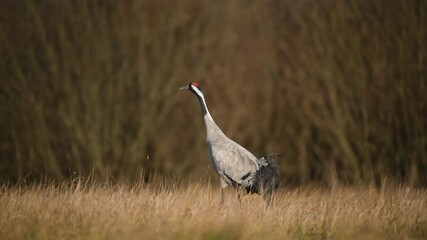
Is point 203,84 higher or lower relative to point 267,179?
higher

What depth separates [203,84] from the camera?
1161cm

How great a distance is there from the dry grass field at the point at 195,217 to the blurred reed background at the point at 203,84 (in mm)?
3740

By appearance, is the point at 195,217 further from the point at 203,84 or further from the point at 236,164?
the point at 203,84

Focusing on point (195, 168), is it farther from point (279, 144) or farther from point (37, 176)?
point (37, 176)

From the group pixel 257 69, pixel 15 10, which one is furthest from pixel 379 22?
pixel 15 10

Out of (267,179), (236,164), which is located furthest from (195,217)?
(236,164)

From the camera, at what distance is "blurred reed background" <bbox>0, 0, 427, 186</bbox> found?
1091 cm

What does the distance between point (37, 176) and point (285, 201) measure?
582 cm

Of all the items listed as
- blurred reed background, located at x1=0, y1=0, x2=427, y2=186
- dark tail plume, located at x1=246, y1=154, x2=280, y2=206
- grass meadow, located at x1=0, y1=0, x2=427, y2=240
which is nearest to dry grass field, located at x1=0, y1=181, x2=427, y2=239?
dark tail plume, located at x1=246, y1=154, x2=280, y2=206

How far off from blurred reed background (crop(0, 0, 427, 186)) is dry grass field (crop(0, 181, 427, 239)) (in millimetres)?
3740

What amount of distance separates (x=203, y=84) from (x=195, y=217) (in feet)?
19.8

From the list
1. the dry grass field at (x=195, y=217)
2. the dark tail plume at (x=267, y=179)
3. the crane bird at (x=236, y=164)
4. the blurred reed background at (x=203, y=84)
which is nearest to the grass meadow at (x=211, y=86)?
the blurred reed background at (x=203, y=84)

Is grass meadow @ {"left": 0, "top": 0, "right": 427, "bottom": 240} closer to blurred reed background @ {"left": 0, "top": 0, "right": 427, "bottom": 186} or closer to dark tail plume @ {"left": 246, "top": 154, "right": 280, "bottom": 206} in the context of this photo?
blurred reed background @ {"left": 0, "top": 0, "right": 427, "bottom": 186}

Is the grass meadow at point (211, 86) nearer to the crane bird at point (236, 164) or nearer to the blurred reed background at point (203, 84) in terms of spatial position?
the blurred reed background at point (203, 84)
